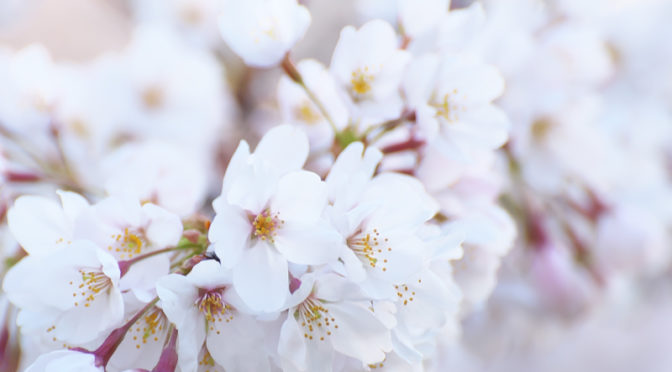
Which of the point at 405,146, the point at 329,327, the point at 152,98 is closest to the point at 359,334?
the point at 329,327

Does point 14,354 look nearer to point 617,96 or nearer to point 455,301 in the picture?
point 455,301

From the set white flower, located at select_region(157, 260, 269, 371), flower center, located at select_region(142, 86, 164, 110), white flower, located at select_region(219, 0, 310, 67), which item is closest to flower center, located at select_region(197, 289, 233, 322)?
white flower, located at select_region(157, 260, 269, 371)

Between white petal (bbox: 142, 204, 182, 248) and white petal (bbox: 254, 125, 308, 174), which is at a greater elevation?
white petal (bbox: 254, 125, 308, 174)

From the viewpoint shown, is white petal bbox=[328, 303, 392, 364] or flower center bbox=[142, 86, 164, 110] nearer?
white petal bbox=[328, 303, 392, 364]

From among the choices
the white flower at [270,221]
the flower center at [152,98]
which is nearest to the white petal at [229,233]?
the white flower at [270,221]

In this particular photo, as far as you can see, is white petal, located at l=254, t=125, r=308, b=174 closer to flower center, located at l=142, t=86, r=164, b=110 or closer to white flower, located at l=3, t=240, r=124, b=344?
white flower, located at l=3, t=240, r=124, b=344

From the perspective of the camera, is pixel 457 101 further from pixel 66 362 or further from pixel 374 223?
pixel 66 362
